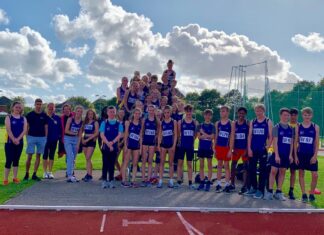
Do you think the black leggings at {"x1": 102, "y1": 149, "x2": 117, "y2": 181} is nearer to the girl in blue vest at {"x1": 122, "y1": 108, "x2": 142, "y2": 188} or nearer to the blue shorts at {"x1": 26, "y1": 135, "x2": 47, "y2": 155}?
the girl in blue vest at {"x1": 122, "y1": 108, "x2": 142, "y2": 188}

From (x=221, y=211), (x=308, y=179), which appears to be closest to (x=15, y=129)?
(x=221, y=211)

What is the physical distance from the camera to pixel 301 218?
21.7 ft

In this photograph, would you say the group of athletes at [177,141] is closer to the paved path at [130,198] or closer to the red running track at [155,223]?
the paved path at [130,198]

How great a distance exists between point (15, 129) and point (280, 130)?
6.24 metres

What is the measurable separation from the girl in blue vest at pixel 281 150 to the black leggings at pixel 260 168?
203mm

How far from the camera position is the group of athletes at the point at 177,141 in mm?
8445

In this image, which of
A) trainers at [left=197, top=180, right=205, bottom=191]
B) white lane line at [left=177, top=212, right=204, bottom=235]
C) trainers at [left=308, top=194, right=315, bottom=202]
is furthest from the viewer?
trainers at [left=197, top=180, right=205, bottom=191]

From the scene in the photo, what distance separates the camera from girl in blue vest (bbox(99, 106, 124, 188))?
30.2 feet

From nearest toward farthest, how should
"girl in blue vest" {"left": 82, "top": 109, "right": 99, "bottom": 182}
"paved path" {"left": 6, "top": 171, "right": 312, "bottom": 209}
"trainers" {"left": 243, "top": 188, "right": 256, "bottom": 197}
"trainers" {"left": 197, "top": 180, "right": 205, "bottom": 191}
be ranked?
"paved path" {"left": 6, "top": 171, "right": 312, "bottom": 209}
"trainers" {"left": 243, "top": 188, "right": 256, "bottom": 197}
"trainers" {"left": 197, "top": 180, "right": 205, "bottom": 191}
"girl in blue vest" {"left": 82, "top": 109, "right": 99, "bottom": 182}

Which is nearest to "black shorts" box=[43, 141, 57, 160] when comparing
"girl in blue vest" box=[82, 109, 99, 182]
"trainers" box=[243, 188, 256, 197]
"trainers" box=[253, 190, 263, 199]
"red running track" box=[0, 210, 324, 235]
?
"girl in blue vest" box=[82, 109, 99, 182]

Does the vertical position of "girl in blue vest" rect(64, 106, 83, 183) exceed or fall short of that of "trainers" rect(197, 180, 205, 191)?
it exceeds it

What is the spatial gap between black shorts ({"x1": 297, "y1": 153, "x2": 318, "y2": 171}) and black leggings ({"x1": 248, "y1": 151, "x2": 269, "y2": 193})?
728 mm

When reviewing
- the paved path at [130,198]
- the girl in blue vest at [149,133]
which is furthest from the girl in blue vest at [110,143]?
the girl in blue vest at [149,133]

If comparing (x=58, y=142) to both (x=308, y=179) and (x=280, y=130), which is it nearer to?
(x=280, y=130)
